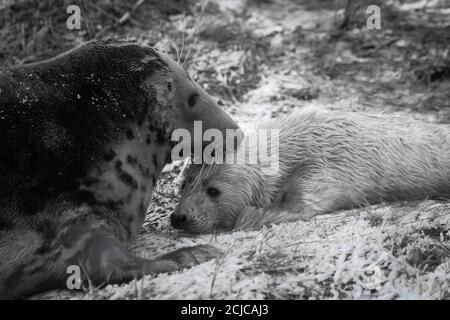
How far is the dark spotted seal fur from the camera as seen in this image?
11.2 feet

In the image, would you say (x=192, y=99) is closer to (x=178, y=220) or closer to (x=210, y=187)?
(x=210, y=187)

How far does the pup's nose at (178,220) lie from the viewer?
174 inches

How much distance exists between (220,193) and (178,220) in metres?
0.40

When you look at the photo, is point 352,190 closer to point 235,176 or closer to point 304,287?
point 235,176

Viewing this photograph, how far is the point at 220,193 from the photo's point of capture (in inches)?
181

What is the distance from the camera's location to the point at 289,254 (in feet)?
10.7

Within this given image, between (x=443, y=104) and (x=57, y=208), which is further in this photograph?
(x=443, y=104)

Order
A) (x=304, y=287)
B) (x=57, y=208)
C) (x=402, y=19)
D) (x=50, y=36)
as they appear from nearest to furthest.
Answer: (x=304, y=287) < (x=57, y=208) < (x=50, y=36) < (x=402, y=19)

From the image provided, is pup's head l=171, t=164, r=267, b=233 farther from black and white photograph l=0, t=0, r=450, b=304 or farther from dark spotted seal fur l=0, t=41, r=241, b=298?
dark spotted seal fur l=0, t=41, r=241, b=298

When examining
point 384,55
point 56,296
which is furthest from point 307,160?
point 384,55

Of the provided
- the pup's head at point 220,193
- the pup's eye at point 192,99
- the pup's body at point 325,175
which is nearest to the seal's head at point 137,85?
the pup's eye at point 192,99

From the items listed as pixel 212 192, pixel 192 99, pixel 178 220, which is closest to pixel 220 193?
pixel 212 192

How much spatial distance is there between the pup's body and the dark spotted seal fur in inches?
A: 22.1

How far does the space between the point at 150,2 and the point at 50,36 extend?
1.49m
